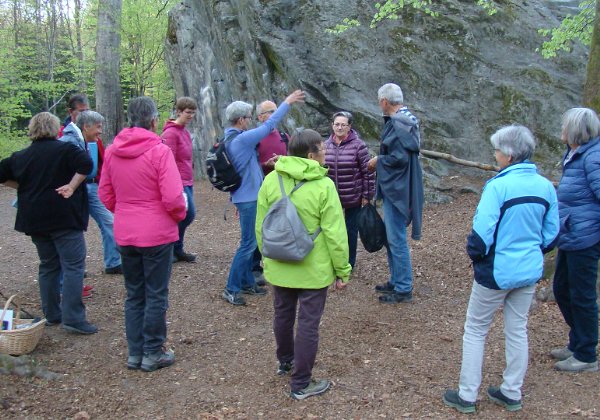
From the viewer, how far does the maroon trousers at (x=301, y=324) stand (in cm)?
397

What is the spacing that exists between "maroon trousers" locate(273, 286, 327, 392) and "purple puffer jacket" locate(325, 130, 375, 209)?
7.91 ft

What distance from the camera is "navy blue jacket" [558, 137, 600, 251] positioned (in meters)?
4.10

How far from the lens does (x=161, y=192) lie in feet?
14.3

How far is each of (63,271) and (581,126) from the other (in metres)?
4.40

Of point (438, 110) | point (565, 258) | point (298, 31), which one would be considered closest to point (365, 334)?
point (565, 258)

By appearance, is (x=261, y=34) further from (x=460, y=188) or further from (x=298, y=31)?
(x=460, y=188)

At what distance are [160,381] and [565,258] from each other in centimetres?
323

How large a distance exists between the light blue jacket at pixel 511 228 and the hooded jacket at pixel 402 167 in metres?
2.09

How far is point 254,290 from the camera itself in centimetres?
643

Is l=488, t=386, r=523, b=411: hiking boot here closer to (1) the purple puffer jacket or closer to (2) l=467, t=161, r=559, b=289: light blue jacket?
(2) l=467, t=161, r=559, b=289: light blue jacket

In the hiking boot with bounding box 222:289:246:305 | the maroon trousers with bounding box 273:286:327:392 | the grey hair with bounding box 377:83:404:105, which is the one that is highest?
the grey hair with bounding box 377:83:404:105

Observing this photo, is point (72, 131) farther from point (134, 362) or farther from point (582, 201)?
point (582, 201)

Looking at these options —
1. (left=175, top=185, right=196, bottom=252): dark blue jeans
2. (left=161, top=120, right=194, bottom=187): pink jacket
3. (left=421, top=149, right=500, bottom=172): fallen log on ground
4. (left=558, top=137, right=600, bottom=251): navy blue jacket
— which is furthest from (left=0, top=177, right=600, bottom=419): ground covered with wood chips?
(left=421, top=149, right=500, bottom=172): fallen log on ground

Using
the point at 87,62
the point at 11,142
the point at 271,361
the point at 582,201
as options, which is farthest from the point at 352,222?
the point at 87,62
